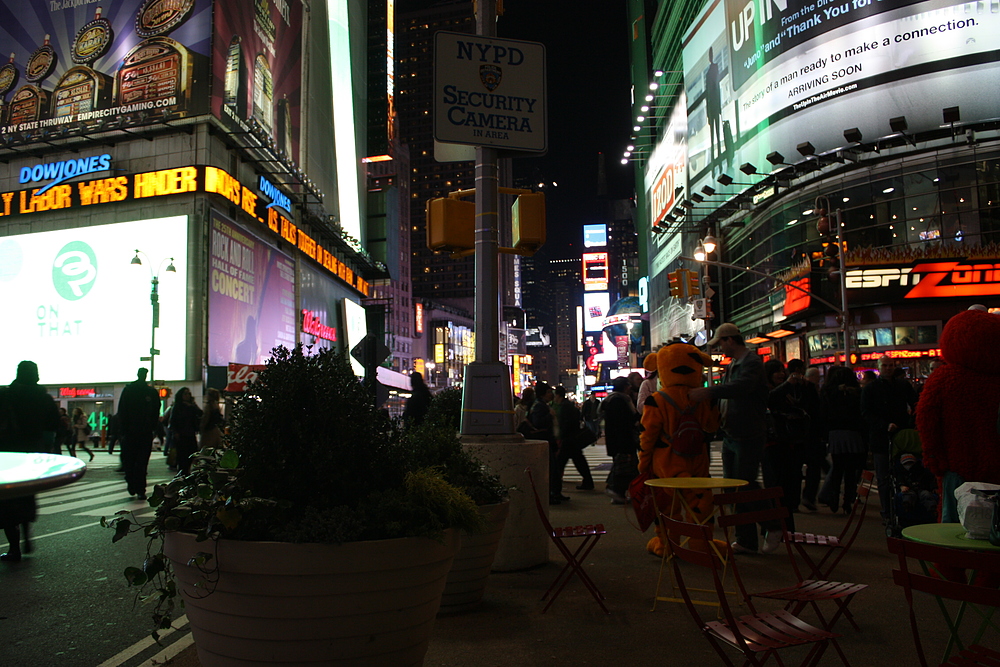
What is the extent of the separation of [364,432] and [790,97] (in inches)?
1524

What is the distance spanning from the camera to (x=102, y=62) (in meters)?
37.4

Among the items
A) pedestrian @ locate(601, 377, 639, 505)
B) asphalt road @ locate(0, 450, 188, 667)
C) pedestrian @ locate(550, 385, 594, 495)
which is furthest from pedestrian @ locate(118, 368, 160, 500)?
pedestrian @ locate(601, 377, 639, 505)

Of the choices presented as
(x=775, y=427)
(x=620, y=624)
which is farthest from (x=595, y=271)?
(x=620, y=624)

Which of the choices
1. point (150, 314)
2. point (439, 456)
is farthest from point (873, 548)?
point (150, 314)

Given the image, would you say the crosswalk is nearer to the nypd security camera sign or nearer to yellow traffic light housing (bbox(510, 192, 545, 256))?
yellow traffic light housing (bbox(510, 192, 545, 256))

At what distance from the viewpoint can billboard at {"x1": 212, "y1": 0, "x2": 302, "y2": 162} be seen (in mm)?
36219

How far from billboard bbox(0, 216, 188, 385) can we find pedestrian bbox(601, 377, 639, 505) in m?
27.2

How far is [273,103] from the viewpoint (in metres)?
42.3

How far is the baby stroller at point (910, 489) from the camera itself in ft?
19.4

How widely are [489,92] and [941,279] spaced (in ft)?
98.1

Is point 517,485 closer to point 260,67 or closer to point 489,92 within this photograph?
point 489,92

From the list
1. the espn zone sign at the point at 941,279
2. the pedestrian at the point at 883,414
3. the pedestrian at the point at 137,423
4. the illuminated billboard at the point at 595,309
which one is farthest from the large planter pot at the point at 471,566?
the illuminated billboard at the point at 595,309

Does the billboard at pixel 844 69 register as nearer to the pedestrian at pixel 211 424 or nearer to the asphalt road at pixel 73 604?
the pedestrian at pixel 211 424

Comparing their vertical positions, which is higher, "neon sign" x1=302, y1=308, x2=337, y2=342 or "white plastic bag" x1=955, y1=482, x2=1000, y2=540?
"neon sign" x1=302, y1=308, x2=337, y2=342
